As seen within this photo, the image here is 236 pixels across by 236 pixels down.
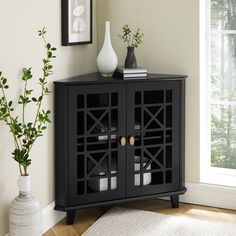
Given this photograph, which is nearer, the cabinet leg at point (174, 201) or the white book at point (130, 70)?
the white book at point (130, 70)

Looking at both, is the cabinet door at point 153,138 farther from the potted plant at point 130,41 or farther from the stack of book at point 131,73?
the potted plant at point 130,41

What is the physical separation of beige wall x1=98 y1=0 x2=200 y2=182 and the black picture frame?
0.22 m

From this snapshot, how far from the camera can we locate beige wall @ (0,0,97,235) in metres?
2.76

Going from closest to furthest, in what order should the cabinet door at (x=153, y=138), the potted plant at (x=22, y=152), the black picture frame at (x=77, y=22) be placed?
1. the potted plant at (x=22, y=152)
2. the black picture frame at (x=77, y=22)
3. the cabinet door at (x=153, y=138)

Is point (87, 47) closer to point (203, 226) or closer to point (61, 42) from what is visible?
Result: point (61, 42)

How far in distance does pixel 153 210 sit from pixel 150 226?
316mm

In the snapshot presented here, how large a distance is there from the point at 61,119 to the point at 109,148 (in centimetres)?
35

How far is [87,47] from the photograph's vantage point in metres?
3.64

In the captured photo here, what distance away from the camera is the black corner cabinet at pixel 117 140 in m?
3.22

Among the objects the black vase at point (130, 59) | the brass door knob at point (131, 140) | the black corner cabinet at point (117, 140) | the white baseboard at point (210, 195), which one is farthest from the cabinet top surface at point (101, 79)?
the white baseboard at point (210, 195)

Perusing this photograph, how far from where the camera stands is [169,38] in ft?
11.9

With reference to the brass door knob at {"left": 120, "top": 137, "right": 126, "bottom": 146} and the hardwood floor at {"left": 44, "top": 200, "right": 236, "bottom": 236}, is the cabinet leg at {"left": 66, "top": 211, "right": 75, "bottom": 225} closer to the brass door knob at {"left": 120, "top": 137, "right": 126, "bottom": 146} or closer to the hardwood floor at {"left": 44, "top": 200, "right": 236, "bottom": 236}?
the hardwood floor at {"left": 44, "top": 200, "right": 236, "bottom": 236}
